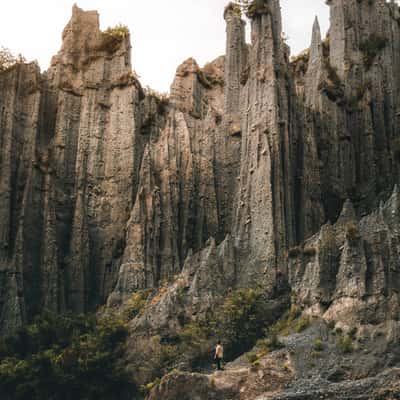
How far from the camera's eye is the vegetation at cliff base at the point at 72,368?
4803 centimetres

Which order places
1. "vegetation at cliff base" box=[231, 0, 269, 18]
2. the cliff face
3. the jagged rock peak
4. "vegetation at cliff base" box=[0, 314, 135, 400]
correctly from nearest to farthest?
"vegetation at cliff base" box=[0, 314, 135, 400], the cliff face, "vegetation at cliff base" box=[231, 0, 269, 18], the jagged rock peak

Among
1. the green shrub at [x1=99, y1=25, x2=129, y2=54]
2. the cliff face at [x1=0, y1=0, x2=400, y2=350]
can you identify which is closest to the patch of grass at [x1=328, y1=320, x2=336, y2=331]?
the cliff face at [x1=0, y1=0, x2=400, y2=350]

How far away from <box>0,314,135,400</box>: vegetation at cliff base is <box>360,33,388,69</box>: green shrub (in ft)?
79.3

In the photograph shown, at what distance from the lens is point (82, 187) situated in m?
60.8

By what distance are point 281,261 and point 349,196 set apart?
8017 mm

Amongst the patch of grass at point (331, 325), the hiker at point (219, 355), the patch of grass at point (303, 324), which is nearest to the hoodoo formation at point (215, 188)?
the patch of grass at point (331, 325)

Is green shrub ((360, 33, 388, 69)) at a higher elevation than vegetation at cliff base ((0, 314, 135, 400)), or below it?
higher

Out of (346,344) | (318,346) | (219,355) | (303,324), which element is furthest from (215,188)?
(346,344)

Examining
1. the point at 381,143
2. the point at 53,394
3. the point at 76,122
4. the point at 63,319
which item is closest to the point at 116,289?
the point at 63,319

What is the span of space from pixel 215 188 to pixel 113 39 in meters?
12.6

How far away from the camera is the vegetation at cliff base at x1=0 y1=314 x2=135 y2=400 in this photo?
48.0m

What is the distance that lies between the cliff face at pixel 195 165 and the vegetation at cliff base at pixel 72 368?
2355 millimetres

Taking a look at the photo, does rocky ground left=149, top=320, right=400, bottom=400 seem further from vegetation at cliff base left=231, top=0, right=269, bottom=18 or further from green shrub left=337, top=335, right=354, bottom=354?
vegetation at cliff base left=231, top=0, right=269, bottom=18

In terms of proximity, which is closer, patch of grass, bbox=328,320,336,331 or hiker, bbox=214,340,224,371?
hiker, bbox=214,340,224,371
